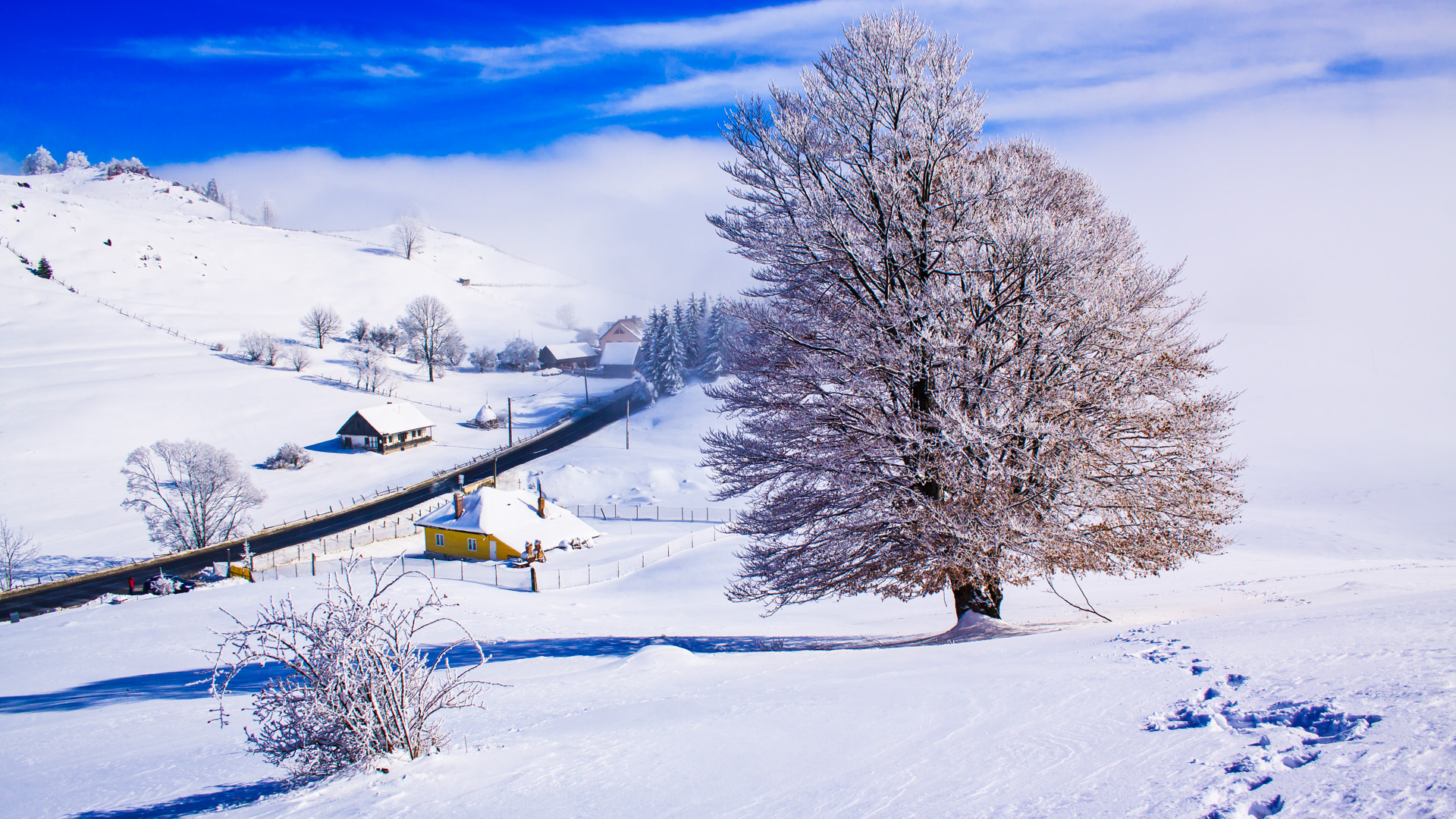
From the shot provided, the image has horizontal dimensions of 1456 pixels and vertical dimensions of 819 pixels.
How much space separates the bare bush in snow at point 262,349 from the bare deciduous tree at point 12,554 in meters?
41.7

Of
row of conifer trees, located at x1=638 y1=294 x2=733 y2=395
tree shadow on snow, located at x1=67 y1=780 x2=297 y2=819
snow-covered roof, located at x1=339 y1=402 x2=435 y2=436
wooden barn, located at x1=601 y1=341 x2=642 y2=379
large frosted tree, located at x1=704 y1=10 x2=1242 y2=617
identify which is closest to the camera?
tree shadow on snow, located at x1=67 y1=780 x2=297 y2=819

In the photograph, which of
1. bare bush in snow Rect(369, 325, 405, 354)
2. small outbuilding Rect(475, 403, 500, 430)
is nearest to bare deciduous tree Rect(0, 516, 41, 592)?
small outbuilding Rect(475, 403, 500, 430)

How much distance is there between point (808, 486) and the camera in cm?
983

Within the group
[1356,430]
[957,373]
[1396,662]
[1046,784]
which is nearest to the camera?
[1046,784]

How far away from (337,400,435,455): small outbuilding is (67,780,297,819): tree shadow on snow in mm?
58114

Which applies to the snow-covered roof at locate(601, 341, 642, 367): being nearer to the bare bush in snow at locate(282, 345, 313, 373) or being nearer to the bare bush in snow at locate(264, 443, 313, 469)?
the bare bush in snow at locate(282, 345, 313, 373)

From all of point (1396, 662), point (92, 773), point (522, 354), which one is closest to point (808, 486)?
point (1396, 662)

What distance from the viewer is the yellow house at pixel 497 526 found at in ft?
108

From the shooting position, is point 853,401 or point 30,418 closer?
point 853,401

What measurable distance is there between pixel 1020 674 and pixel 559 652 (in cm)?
780

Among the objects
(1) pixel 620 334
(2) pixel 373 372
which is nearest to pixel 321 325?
(2) pixel 373 372

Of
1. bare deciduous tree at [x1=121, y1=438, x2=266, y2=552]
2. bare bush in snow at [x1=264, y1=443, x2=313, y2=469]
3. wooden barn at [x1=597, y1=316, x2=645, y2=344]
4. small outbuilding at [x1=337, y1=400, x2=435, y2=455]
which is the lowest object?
bare deciduous tree at [x1=121, y1=438, x2=266, y2=552]

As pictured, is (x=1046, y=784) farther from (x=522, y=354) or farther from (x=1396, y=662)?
(x=522, y=354)

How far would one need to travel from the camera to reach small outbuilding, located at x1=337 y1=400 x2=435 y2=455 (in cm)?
5822
